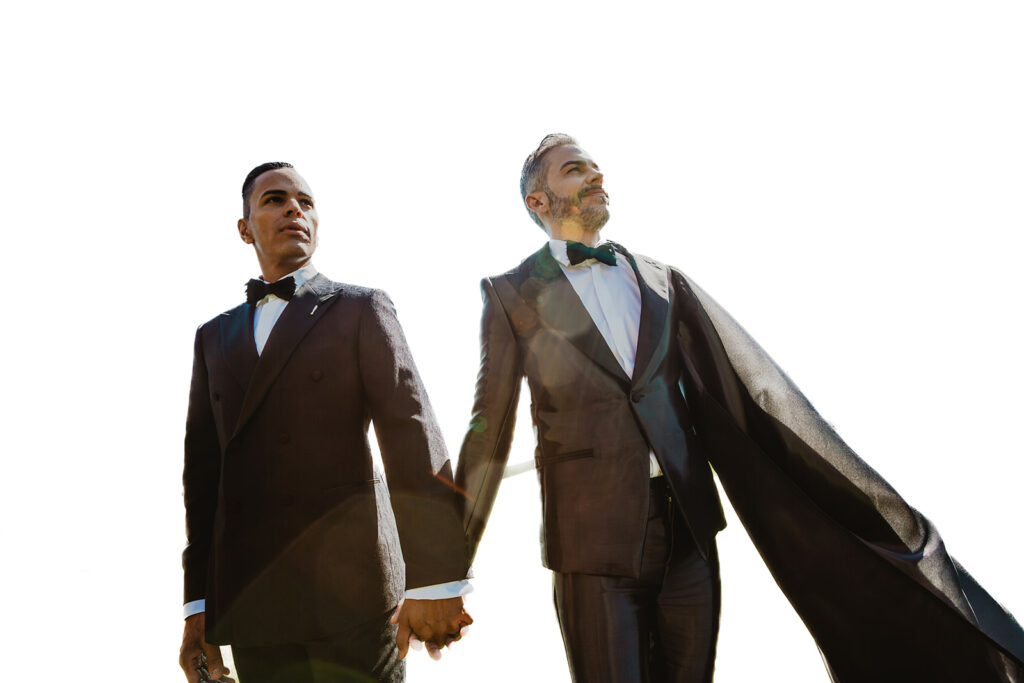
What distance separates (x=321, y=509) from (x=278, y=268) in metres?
1.23

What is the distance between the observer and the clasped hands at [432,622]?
2486 mm

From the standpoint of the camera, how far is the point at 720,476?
9.88 ft

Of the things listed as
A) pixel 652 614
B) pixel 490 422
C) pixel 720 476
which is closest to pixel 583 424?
pixel 490 422

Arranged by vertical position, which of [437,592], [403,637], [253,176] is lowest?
[403,637]

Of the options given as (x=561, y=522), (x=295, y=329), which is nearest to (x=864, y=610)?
(x=561, y=522)

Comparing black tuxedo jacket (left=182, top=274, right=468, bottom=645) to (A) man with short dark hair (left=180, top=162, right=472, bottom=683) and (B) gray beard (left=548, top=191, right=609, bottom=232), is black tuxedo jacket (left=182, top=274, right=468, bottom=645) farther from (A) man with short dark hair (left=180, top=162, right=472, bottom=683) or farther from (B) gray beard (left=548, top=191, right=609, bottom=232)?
(B) gray beard (left=548, top=191, right=609, bottom=232)

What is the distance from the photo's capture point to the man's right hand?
2.96 meters

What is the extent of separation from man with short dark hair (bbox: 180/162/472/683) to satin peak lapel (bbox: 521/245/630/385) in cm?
63

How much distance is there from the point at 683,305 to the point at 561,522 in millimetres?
1152

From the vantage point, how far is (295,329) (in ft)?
9.73

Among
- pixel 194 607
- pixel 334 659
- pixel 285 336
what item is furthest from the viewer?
pixel 194 607

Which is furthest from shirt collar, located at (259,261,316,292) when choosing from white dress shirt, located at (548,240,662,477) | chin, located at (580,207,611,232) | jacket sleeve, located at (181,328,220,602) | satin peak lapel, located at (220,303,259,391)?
chin, located at (580,207,611,232)

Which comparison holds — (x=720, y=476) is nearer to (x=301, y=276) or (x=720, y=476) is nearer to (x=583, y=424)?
(x=583, y=424)

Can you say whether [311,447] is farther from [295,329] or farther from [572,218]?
[572,218]
